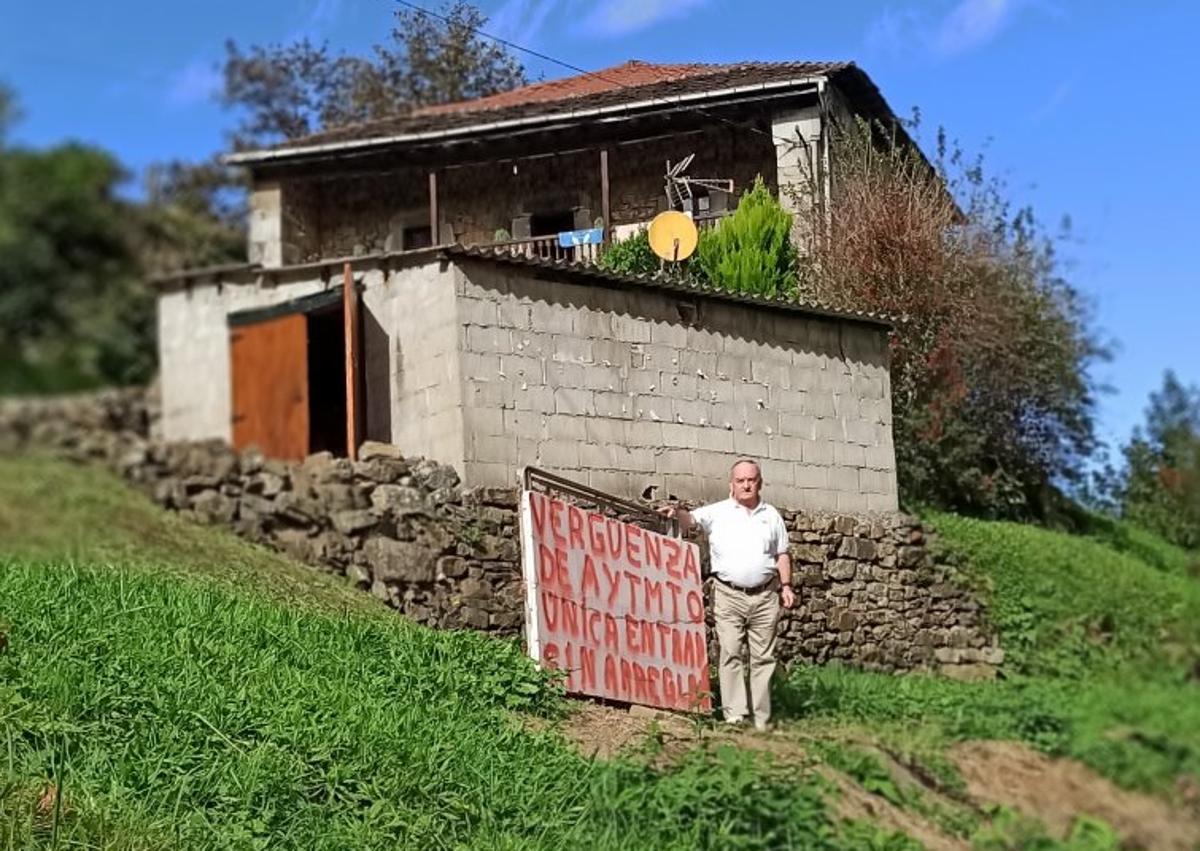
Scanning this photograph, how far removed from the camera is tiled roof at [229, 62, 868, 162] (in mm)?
4637

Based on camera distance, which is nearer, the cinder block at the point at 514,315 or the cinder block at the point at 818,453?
the cinder block at the point at 818,453

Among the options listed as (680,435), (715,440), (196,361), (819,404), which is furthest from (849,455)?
(196,361)

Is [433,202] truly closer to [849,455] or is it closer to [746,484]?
[746,484]

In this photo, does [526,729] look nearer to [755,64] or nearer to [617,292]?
[755,64]

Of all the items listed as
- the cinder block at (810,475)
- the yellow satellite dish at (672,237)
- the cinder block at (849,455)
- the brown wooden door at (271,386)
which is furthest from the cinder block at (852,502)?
the brown wooden door at (271,386)

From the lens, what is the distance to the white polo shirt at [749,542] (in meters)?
5.10

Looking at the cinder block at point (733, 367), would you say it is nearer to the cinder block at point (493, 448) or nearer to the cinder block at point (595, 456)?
the cinder block at point (595, 456)

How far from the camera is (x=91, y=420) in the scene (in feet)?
8.25

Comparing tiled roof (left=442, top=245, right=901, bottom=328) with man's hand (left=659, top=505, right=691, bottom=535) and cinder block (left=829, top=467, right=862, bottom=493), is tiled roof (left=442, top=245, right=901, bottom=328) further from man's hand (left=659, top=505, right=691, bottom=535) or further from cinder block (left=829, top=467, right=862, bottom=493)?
man's hand (left=659, top=505, right=691, bottom=535)

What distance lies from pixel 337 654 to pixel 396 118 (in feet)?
9.53

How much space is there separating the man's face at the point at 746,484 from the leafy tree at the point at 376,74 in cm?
157

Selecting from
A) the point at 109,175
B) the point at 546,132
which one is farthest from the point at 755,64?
the point at 109,175

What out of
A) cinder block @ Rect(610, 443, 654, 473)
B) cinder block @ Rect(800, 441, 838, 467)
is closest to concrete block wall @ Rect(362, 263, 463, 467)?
cinder block @ Rect(610, 443, 654, 473)

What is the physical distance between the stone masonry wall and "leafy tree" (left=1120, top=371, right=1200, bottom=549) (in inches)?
18.3
